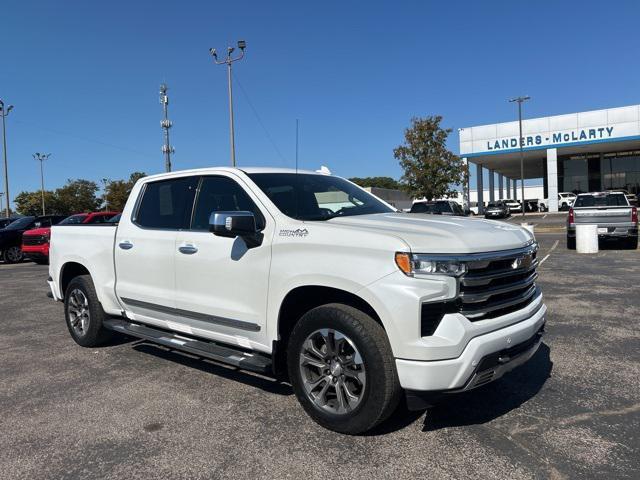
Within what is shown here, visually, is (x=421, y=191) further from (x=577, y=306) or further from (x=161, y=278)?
(x=161, y=278)

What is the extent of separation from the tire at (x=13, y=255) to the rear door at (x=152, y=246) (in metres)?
15.9

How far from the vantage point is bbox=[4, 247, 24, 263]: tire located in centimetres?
1845

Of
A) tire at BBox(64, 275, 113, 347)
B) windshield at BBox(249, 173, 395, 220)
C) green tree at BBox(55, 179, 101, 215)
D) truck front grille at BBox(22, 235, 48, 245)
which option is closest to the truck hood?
windshield at BBox(249, 173, 395, 220)

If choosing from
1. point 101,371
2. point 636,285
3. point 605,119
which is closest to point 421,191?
point 605,119

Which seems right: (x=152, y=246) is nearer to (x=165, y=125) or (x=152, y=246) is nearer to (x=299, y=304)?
(x=299, y=304)

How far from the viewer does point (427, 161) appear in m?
40.8

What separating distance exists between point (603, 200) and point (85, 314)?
14.9 metres

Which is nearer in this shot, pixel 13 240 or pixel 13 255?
pixel 13 240

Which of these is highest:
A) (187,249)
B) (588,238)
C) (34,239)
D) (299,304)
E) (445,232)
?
(445,232)

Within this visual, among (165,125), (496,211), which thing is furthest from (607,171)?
(165,125)

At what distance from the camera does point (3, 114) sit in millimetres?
41406

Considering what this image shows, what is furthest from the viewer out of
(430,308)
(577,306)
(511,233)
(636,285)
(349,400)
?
(636,285)

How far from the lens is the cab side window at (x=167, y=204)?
15.7ft

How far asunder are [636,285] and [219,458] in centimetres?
819
